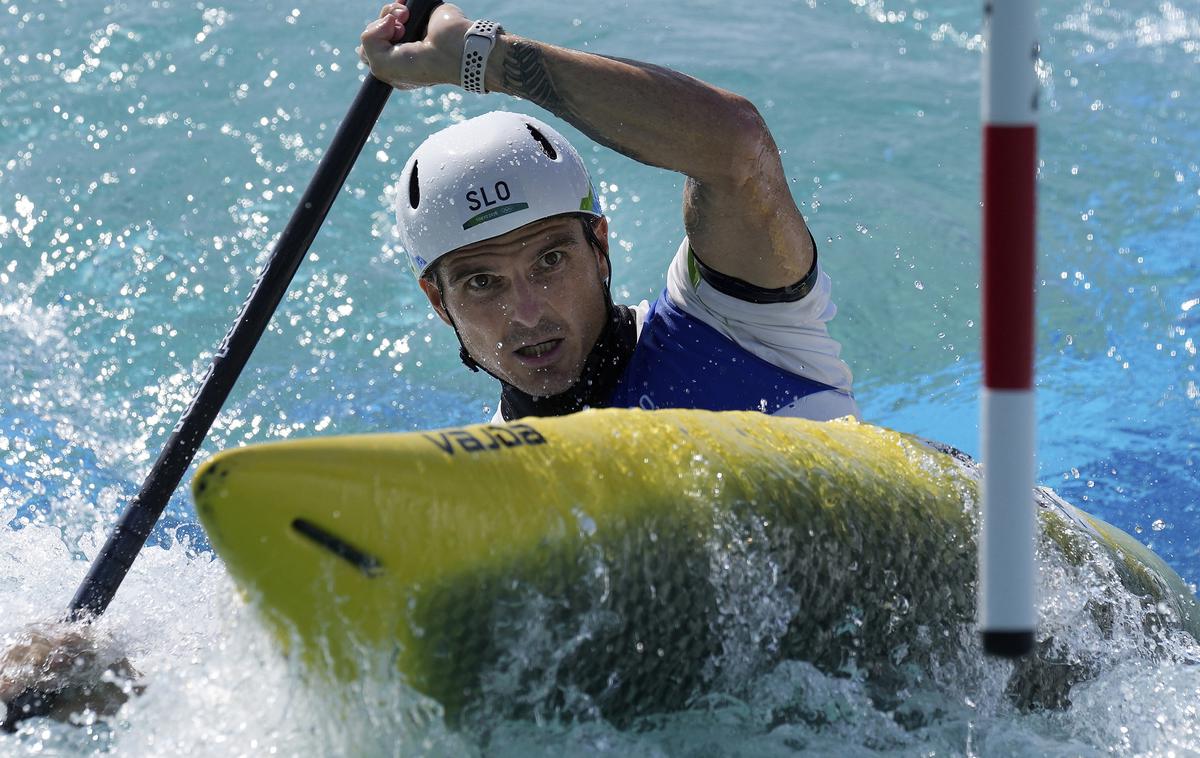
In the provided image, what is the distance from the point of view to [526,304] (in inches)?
121

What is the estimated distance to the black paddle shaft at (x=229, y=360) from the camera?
9.70 feet

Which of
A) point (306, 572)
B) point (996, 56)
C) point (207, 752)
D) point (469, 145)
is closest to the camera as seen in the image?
point (996, 56)

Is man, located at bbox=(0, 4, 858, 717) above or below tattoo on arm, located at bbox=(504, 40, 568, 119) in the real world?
below

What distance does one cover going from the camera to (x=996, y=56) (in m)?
1.42

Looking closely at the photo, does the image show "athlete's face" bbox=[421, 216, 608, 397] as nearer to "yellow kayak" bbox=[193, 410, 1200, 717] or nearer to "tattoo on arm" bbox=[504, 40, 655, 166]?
"tattoo on arm" bbox=[504, 40, 655, 166]

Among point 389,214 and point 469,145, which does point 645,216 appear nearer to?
point 389,214

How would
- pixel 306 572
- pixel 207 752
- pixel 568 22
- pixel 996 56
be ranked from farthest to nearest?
pixel 568 22
pixel 207 752
pixel 306 572
pixel 996 56

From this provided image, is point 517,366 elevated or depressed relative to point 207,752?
elevated

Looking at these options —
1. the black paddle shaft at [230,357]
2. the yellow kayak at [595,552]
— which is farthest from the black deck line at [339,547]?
the black paddle shaft at [230,357]

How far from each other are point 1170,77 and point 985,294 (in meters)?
6.89

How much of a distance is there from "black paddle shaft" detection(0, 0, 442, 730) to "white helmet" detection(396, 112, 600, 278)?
0.19m

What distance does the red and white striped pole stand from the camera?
4.68 feet

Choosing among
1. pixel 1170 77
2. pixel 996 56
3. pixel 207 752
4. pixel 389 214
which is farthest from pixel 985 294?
pixel 1170 77

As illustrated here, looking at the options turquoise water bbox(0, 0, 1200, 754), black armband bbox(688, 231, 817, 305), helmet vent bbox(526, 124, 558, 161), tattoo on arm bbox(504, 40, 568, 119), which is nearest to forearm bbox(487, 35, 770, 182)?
tattoo on arm bbox(504, 40, 568, 119)
